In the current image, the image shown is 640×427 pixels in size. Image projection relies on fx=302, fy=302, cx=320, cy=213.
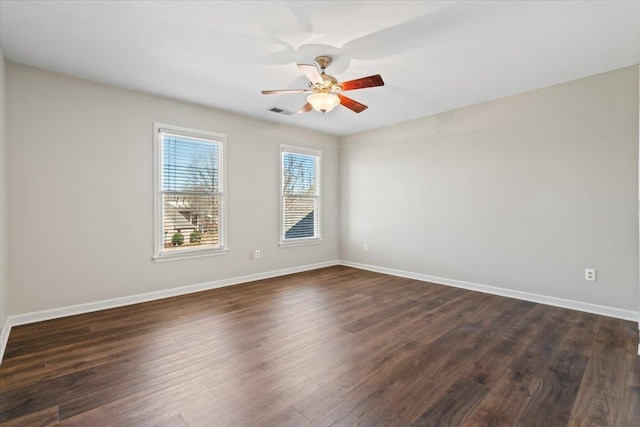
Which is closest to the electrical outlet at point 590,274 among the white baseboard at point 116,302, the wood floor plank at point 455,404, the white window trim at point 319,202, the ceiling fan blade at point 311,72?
the wood floor plank at point 455,404

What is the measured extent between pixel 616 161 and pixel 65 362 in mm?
5480

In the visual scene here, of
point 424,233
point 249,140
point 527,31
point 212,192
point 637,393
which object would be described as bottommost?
point 637,393

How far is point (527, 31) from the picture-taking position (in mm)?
2504

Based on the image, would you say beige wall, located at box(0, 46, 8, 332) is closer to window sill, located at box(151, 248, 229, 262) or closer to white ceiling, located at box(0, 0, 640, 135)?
white ceiling, located at box(0, 0, 640, 135)

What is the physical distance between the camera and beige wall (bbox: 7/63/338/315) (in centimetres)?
308

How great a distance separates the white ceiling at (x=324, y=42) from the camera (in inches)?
88.1

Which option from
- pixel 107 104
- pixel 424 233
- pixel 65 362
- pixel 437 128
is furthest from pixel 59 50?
pixel 424 233

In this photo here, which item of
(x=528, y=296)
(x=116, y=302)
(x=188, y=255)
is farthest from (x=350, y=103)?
(x=116, y=302)

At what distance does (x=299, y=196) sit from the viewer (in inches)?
219

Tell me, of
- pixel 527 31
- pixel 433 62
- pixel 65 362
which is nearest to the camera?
pixel 65 362

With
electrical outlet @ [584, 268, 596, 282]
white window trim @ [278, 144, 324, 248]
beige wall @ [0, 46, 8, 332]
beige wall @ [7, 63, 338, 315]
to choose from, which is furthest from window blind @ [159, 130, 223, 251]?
electrical outlet @ [584, 268, 596, 282]

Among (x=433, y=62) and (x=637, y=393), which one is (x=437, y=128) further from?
(x=637, y=393)

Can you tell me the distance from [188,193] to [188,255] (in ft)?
2.82

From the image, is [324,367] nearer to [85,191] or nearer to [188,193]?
[188,193]
